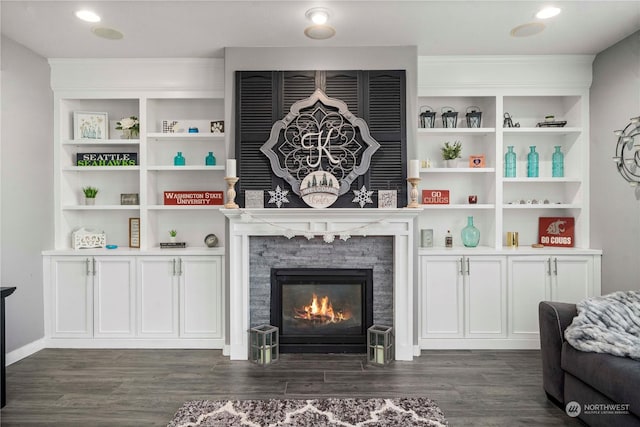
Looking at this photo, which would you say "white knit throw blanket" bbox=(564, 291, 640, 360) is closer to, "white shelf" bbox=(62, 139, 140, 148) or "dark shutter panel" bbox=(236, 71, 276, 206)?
Answer: "dark shutter panel" bbox=(236, 71, 276, 206)

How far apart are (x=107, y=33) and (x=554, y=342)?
3962 millimetres

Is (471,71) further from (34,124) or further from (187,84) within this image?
(34,124)

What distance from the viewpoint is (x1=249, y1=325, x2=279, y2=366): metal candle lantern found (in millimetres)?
3162

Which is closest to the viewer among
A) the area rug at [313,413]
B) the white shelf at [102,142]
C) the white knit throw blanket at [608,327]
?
the white knit throw blanket at [608,327]

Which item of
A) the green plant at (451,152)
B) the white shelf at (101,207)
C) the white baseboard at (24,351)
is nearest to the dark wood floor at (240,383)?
the white baseboard at (24,351)

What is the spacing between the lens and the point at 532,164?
147 inches

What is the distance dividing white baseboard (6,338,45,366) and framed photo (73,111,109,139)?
1.93m

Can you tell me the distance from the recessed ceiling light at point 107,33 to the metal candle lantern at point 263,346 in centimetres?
266

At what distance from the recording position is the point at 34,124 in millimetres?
3455

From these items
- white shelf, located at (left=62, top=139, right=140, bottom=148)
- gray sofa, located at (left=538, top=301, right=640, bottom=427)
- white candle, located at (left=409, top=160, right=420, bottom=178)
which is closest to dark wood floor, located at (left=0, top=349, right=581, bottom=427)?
gray sofa, located at (left=538, top=301, right=640, bottom=427)

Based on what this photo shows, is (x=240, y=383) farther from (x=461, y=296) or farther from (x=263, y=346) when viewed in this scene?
(x=461, y=296)

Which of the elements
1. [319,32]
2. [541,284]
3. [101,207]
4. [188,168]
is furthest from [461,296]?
[101,207]

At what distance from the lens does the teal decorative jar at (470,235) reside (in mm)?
3692

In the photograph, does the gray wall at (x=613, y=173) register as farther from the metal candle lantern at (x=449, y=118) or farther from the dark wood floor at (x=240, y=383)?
the metal candle lantern at (x=449, y=118)
